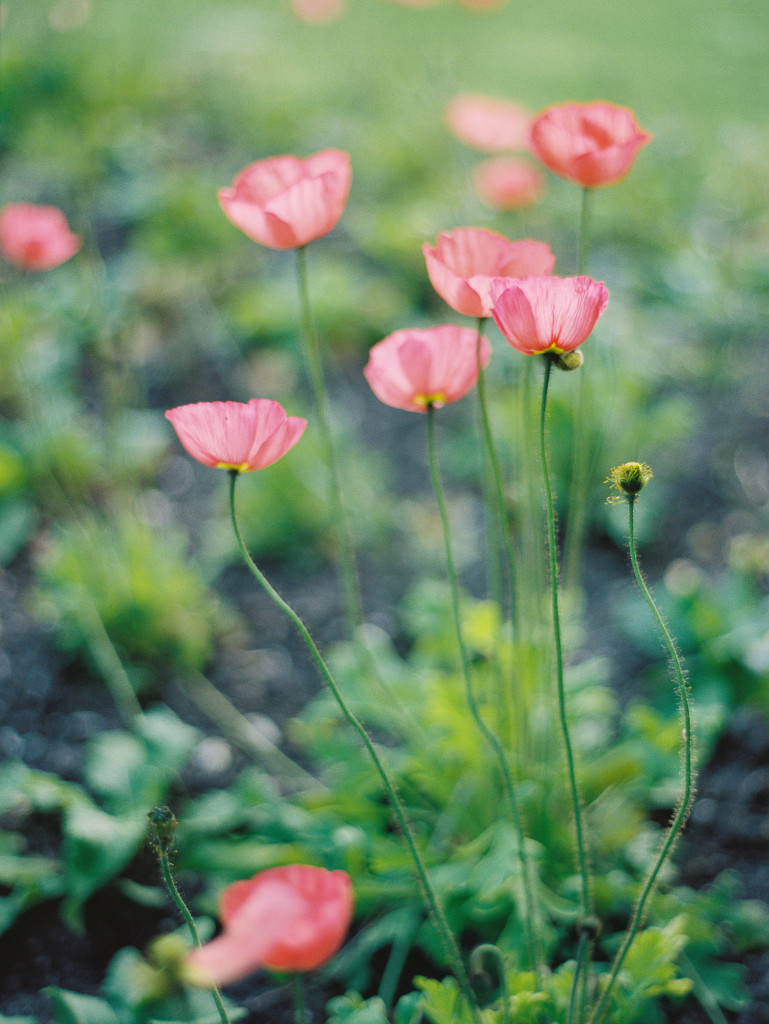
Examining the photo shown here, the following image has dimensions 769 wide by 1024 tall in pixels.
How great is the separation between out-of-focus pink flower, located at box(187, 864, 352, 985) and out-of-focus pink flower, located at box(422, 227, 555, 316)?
0.66 meters

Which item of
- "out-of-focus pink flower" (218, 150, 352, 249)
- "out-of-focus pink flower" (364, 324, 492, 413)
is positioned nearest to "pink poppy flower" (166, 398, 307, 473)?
"out-of-focus pink flower" (364, 324, 492, 413)

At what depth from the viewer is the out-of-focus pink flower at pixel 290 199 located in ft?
3.51

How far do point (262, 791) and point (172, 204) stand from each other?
2625 mm

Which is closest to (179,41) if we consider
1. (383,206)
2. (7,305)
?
(383,206)

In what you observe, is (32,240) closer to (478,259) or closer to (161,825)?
(478,259)

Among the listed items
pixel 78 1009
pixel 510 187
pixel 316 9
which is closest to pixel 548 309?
pixel 78 1009

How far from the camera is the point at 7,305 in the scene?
2.76 meters

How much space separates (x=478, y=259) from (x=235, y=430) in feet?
1.32

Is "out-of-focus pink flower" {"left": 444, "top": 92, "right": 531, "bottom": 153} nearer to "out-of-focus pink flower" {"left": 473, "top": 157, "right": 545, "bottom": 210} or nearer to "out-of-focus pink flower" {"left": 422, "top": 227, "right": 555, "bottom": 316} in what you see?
"out-of-focus pink flower" {"left": 473, "top": 157, "right": 545, "bottom": 210}

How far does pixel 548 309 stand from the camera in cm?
82

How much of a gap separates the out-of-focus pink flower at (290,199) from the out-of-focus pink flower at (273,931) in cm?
80

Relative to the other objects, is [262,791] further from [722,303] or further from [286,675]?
[722,303]

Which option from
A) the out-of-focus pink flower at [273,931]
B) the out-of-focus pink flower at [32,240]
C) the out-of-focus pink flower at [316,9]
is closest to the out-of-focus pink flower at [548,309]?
the out-of-focus pink flower at [273,931]

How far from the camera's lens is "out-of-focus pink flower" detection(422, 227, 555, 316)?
3.13 ft
